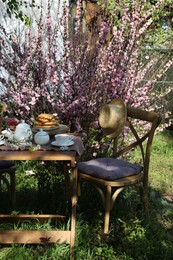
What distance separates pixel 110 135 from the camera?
386 centimetres

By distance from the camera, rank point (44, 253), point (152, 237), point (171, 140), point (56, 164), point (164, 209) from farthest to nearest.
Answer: point (171, 140) → point (56, 164) → point (164, 209) → point (152, 237) → point (44, 253)

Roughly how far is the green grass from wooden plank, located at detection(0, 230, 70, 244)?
47 millimetres

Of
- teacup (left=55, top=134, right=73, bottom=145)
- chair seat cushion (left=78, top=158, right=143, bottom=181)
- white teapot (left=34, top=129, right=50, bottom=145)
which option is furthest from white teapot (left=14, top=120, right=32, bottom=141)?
chair seat cushion (left=78, top=158, right=143, bottom=181)

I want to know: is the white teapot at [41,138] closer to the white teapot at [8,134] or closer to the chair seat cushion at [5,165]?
the white teapot at [8,134]

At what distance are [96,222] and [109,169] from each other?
511 mm

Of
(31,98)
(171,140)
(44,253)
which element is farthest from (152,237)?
(171,140)

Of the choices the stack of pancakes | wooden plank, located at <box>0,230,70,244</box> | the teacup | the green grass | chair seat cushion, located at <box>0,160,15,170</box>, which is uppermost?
the stack of pancakes

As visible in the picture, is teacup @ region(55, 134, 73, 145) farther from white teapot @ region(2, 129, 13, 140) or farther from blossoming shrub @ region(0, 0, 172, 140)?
blossoming shrub @ region(0, 0, 172, 140)

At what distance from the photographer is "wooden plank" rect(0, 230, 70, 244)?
319cm

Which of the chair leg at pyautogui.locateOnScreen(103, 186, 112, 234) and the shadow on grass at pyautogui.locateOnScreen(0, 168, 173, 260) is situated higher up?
the chair leg at pyautogui.locateOnScreen(103, 186, 112, 234)

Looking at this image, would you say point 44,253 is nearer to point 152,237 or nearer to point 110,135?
point 152,237

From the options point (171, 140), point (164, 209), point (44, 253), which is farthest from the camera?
point (171, 140)

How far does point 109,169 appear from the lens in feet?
11.4

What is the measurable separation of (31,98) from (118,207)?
61.8 inches
